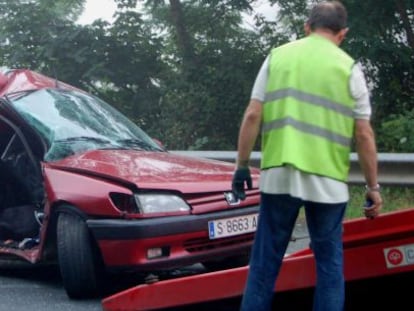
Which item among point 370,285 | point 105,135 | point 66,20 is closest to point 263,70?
point 370,285

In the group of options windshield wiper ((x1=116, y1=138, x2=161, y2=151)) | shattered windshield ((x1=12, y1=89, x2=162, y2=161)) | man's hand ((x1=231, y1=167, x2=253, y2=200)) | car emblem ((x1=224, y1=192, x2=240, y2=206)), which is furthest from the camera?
windshield wiper ((x1=116, y1=138, x2=161, y2=151))

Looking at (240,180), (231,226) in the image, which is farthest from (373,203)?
(231,226)

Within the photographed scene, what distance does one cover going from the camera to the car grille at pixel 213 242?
5953 millimetres

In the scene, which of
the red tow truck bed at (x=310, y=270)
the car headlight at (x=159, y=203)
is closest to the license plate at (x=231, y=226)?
the car headlight at (x=159, y=203)

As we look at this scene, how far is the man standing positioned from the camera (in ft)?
14.4

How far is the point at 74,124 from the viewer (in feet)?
23.5

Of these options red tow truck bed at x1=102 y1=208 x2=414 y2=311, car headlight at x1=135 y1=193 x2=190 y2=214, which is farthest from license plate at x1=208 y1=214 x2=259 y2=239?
red tow truck bed at x1=102 y1=208 x2=414 y2=311

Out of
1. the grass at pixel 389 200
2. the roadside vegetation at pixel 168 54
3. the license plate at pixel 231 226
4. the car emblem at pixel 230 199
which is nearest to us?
the license plate at pixel 231 226

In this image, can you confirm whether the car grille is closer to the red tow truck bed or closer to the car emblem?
the car emblem

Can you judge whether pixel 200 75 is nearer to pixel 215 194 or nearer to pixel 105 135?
pixel 105 135

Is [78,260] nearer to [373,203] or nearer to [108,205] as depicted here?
[108,205]

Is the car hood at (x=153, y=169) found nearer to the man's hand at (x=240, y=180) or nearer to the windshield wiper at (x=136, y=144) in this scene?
the windshield wiper at (x=136, y=144)

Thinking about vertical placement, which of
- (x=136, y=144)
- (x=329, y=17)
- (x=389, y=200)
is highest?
(x=329, y=17)

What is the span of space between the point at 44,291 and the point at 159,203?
48.0 inches
